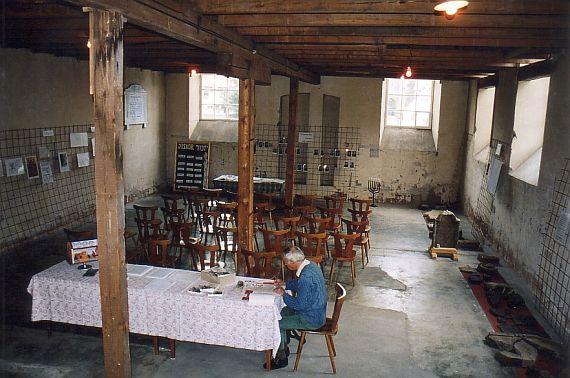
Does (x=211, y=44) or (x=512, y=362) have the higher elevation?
(x=211, y=44)

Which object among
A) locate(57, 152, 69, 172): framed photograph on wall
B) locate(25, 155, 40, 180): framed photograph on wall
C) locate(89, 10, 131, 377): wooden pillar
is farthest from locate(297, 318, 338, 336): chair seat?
locate(57, 152, 69, 172): framed photograph on wall

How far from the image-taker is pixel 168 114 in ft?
52.3

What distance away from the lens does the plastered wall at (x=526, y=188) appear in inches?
279

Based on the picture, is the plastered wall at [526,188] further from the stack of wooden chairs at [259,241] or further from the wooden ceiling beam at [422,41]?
the stack of wooden chairs at [259,241]

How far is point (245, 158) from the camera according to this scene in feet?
25.6

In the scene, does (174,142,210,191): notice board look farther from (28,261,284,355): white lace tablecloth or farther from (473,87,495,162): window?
(28,261,284,355): white lace tablecloth

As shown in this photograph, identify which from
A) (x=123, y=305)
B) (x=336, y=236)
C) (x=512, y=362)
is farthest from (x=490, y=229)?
(x=123, y=305)

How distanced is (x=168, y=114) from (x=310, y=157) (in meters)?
4.69

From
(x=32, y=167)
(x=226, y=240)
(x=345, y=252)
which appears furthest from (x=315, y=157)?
(x=32, y=167)

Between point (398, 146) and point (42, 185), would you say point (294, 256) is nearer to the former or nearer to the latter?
point (42, 185)

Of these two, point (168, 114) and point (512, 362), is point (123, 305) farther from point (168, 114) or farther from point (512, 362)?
point (168, 114)

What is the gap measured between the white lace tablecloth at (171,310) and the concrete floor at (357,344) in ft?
1.21

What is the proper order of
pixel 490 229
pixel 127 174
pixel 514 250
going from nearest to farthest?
pixel 514 250, pixel 490 229, pixel 127 174

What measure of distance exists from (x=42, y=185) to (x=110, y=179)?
7028 mm
